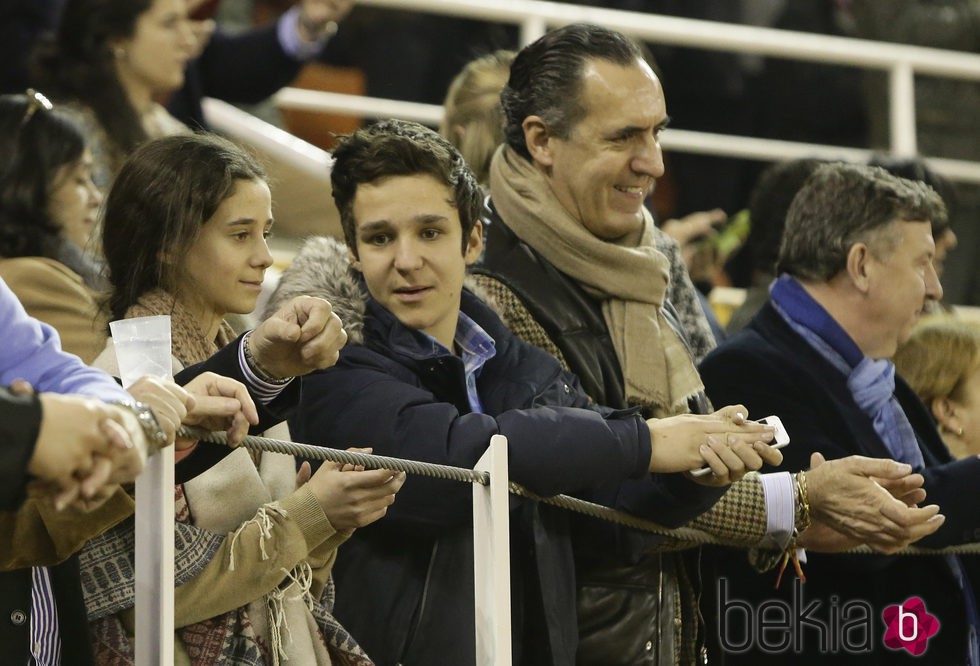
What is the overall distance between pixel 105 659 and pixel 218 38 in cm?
337

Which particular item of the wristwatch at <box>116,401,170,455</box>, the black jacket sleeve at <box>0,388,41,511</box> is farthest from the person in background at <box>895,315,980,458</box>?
the black jacket sleeve at <box>0,388,41,511</box>

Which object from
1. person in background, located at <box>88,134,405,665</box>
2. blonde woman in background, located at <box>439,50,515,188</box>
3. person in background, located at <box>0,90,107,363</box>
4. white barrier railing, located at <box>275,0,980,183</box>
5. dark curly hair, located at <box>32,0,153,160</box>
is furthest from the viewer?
white barrier railing, located at <box>275,0,980,183</box>

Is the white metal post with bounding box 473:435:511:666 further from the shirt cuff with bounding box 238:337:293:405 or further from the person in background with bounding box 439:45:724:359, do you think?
the person in background with bounding box 439:45:724:359

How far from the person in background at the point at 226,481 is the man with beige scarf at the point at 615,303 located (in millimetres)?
617

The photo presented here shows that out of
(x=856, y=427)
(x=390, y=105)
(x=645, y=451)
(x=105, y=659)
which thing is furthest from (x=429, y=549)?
(x=390, y=105)

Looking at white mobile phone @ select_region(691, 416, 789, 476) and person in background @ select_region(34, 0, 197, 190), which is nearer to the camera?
white mobile phone @ select_region(691, 416, 789, 476)

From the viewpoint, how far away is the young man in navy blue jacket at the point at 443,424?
9.65 feet

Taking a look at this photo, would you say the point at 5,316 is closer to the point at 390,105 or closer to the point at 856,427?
the point at 856,427

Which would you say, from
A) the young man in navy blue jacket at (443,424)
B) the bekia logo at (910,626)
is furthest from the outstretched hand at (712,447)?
the bekia logo at (910,626)

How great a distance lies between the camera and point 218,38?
5.71 metres

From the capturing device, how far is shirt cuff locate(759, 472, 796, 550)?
3396mm

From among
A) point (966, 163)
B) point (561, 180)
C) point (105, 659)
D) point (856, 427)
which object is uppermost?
point (966, 163)

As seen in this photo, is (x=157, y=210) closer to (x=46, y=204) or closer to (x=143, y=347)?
(x=143, y=347)

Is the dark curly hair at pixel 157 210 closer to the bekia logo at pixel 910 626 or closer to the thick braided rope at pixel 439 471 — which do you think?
the thick braided rope at pixel 439 471
